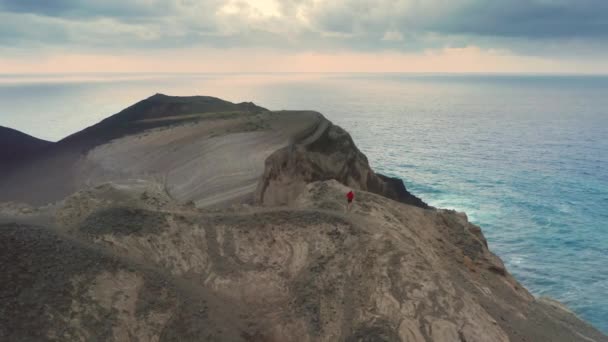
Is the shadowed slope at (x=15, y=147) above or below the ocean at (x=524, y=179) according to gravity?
above

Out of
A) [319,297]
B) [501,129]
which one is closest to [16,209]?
[319,297]

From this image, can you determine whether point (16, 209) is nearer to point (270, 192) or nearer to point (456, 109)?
point (270, 192)

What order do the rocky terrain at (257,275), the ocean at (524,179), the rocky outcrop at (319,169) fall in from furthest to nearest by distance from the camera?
the ocean at (524,179), the rocky outcrop at (319,169), the rocky terrain at (257,275)

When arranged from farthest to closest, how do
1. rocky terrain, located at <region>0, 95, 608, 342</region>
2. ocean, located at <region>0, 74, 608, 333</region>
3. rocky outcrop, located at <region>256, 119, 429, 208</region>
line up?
ocean, located at <region>0, 74, 608, 333</region>, rocky outcrop, located at <region>256, 119, 429, 208</region>, rocky terrain, located at <region>0, 95, 608, 342</region>

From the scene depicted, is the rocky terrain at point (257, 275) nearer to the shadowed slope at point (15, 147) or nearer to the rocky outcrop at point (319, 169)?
the rocky outcrop at point (319, 169)

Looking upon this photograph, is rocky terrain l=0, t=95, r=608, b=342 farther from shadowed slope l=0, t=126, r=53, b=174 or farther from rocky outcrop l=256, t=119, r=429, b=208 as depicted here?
shadowed slope l=0, t=126, r=53, b=174

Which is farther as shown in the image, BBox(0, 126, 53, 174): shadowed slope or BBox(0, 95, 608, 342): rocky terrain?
BBox(0, 126, 53, 174): shadowed slope

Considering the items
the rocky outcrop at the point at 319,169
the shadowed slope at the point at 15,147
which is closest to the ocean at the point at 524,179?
the rocky outcrop at the point at 319,169

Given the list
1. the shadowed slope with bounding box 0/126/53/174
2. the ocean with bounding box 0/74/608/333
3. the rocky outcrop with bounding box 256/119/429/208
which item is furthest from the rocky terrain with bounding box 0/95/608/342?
the shadowed slope with bounding box 0/126/53/174

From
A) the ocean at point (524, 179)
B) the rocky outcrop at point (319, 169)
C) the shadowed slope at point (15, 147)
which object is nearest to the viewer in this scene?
the rocky outcrop at point (319, 169)
